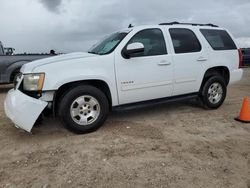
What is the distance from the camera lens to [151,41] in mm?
4875

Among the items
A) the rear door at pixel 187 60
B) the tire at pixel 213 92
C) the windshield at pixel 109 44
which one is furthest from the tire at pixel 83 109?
the tire at pixel 213 92

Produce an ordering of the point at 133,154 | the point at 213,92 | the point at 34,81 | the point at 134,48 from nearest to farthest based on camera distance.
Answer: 1. the point at 133,154
2. the point at 34,81
3. the point at 134,48
4. the point at 213,92

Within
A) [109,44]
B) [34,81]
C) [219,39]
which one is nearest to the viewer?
[34,81]

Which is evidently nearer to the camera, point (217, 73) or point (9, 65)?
point (217, 73)

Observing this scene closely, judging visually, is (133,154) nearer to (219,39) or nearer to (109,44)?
(109,44)

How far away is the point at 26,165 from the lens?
319 cm

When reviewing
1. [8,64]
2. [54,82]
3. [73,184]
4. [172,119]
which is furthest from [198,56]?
[8,64]

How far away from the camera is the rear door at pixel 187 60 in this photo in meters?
5.05

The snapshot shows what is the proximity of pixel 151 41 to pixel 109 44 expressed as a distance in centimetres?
83

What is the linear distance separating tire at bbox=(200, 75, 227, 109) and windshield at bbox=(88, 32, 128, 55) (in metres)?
2.24

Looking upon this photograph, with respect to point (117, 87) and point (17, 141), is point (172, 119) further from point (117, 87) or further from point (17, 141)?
point (17, 141)

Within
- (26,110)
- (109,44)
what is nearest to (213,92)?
(109,44)

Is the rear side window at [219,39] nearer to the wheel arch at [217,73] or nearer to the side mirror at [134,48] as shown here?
the wheel arch at [217,73]

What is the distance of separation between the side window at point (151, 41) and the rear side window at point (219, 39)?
49.5 inches
